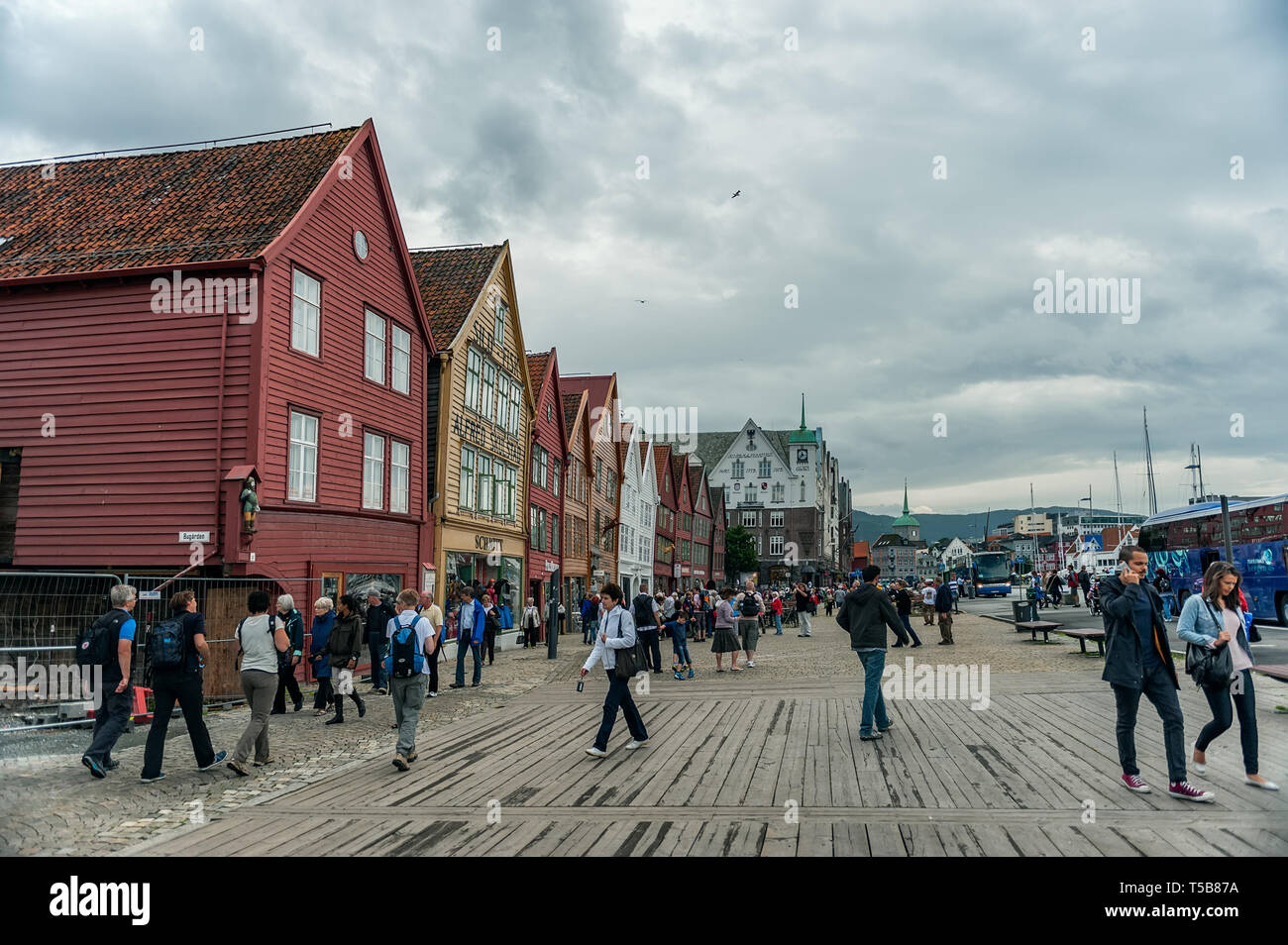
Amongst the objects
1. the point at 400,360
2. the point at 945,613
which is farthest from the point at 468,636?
the point at 945,613

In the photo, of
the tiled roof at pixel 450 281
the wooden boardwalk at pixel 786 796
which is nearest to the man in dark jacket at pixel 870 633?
the wooden boardwalk at pixel 786 796

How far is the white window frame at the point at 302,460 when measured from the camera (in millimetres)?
18375

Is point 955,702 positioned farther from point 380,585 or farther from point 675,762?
point 380,585

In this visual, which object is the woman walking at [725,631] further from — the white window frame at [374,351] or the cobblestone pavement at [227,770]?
the white window frame at [374,351]

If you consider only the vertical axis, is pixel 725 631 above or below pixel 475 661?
above

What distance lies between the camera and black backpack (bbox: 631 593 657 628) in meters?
16.4

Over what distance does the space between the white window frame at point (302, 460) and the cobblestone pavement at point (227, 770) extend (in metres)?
4.77

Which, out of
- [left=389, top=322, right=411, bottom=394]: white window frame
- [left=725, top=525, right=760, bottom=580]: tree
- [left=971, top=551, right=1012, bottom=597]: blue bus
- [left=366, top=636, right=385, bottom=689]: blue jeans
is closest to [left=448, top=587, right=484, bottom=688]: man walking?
[left=366, top=636, right=385, bottom=689]: blue jeans

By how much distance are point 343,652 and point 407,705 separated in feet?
12.3

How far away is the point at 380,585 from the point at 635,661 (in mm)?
13531

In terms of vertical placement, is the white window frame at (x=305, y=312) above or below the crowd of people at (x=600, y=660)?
above

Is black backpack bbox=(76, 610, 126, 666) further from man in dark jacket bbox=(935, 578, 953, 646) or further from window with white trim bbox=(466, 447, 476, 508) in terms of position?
man in dark jacket bbox=(935, 578, 953, 646)

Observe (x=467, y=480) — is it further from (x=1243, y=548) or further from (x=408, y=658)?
(x=1243, y=548)

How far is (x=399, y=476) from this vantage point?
23.6 meters
